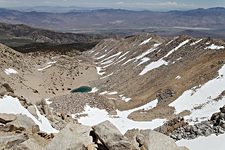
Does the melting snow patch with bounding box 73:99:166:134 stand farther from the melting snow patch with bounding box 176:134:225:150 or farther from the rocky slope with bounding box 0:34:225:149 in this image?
the melting snow patch with bounding box 176:134:225:150

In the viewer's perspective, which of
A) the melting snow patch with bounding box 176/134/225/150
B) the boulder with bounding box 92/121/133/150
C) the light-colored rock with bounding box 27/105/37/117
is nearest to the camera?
the boulder with bounding box 92/121/133/150

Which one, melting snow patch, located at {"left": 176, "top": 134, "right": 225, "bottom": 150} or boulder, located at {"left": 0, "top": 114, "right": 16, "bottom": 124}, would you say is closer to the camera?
boulder, located at {"left": 0, "top": 114, "right": 16, "bottom": 124}

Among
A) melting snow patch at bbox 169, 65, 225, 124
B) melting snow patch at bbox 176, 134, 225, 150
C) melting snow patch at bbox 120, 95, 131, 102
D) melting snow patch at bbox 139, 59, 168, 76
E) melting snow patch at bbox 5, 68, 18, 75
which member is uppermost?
melting snow patch at bbox 176, 134, 225, 150

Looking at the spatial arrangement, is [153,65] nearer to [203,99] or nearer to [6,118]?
[203,99]

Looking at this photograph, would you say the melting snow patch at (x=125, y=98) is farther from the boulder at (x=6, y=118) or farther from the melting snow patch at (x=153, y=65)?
the boulder at (x=6, y=118)

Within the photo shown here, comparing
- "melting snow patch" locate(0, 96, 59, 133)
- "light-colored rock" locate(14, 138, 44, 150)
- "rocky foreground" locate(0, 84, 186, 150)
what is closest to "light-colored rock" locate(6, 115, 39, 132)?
"rocky foreground" locate(0, 84, 186, 150)

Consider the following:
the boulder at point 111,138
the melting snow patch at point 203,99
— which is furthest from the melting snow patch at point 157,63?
the boulder at point 111,138

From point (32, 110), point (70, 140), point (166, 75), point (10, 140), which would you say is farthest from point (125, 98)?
point (70, 140)
